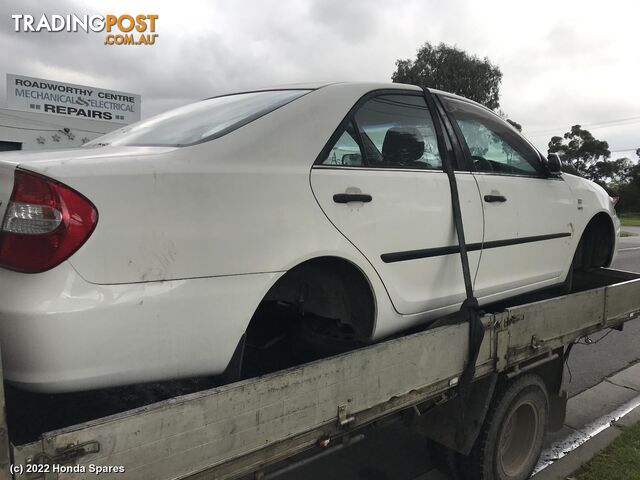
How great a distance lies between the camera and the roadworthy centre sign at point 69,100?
23.0 metres

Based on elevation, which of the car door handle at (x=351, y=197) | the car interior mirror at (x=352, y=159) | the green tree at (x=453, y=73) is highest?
the green tree at (x=453, y=73)

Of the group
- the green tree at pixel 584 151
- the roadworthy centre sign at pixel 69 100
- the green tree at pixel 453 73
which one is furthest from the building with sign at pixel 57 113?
the green tree at pixel 584 151

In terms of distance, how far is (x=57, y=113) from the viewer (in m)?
23.8

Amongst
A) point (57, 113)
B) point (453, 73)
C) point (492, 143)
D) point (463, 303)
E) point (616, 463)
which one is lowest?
point (616, 463)

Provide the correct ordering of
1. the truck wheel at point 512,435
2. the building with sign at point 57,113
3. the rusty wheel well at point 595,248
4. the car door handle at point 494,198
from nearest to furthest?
the truck wheel at point 512,435 → the car door handle at point 494,198 → the rusty wheel well at point 595,248 → the building with sign at point 57,113

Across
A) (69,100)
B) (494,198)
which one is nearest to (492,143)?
(494,198)

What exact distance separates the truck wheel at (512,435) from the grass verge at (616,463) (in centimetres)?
32

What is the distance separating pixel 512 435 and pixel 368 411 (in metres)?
1.57

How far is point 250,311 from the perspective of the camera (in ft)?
6.32

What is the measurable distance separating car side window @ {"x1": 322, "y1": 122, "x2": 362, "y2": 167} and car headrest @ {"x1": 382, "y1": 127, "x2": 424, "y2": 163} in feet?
0.66

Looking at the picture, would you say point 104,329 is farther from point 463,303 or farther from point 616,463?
point 616,463

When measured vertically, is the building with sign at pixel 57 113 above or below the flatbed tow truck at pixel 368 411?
above

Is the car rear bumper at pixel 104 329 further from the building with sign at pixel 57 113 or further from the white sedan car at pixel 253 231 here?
the building with sign at pixel 57 113

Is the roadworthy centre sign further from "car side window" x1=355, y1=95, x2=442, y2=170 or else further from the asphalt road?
"car side window" x1=355, y1=95, x2=442, y2=170
